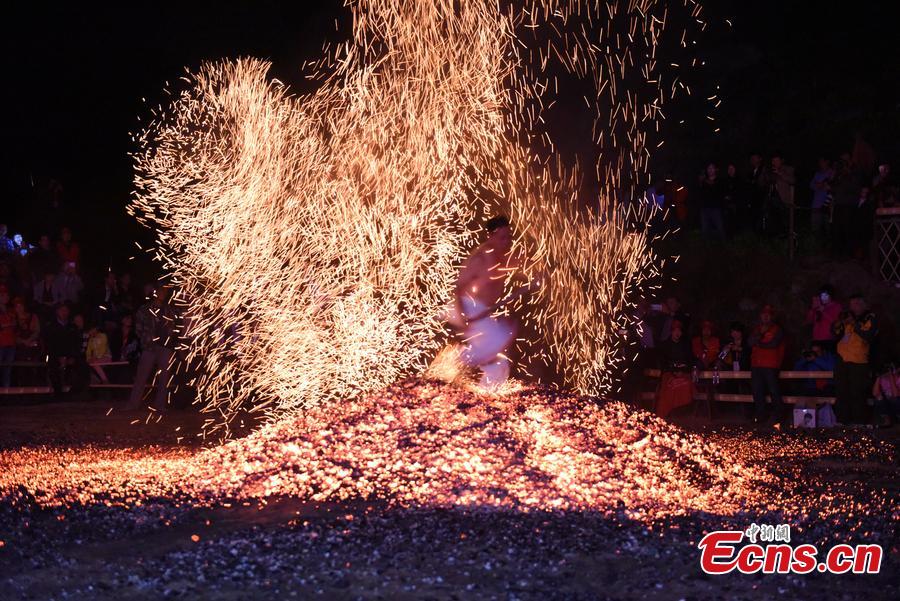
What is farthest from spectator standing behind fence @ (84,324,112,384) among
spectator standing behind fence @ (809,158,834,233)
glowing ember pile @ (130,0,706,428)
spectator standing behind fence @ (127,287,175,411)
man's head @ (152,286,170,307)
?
spectator standing behind fence @ (809,158,834,233)

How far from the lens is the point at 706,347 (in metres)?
17.6

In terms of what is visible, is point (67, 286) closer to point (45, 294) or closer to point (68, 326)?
point (45, 294)

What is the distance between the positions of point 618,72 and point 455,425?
2459 centimetres

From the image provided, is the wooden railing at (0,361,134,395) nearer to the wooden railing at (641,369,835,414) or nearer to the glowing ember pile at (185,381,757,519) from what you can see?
the wooden railing at (641,369,835,414)

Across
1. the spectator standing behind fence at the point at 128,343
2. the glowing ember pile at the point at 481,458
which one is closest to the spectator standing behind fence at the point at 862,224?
the glowing ember pile at the point at 481,458

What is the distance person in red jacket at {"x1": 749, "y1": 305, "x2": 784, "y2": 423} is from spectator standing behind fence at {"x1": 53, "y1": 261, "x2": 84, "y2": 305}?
12796 millimetres

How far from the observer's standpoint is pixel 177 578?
6172 millimetres

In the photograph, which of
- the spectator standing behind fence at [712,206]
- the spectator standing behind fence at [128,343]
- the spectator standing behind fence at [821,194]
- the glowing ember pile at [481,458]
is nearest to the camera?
the glowing ember pile at [481,458]

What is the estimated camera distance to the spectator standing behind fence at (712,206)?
21172 mm

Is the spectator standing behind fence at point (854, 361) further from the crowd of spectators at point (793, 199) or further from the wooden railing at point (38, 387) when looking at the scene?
the wooden railing at point (38, 387)

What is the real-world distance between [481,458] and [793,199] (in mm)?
14093

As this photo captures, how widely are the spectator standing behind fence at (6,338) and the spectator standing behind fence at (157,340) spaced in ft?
8.77

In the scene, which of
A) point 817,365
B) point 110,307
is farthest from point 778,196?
point 110,307

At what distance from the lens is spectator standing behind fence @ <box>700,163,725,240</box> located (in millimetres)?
21172
